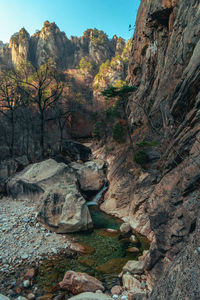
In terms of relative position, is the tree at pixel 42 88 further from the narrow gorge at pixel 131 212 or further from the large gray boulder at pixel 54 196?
the large gray boulder at pixel 54 196

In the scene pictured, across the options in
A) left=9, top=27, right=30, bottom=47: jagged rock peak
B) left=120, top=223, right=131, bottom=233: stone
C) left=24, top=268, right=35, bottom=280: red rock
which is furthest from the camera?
left=9, top=27, right=30, bottom=47: jagged rock peak

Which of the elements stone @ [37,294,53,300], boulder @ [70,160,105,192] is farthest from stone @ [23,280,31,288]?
boulder @ [70,160,105,192]

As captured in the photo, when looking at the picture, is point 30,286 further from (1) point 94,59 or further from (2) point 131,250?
(1) point 94,59

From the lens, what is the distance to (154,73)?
18.9 meters

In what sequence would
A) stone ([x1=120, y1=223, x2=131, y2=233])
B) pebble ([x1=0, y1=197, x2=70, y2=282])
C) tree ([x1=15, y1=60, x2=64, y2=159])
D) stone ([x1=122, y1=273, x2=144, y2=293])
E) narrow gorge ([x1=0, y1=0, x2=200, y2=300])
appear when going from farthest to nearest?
tree ([x1=15, y1=60, x2=64, y2=159]) < stone ([x1=120, y1=223, x2=131, y2=233]) < pebble ([x1=0, y1=197, x2=70, y2=282]) < stone ([x1=122, y1=273, x2=144, y2=293]) < narrow gorge ([x1=0, y1=0, x2=200, y2=300])

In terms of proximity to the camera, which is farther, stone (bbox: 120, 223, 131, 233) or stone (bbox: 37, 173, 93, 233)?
stone (bbox: 120, 223, 131, 233)

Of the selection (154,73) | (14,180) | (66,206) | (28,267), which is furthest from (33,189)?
(154,73)

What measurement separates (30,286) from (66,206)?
425cm

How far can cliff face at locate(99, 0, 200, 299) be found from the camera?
433 centimetres

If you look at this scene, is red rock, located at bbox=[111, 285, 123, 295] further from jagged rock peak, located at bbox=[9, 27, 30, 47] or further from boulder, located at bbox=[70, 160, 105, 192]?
jagged rock peak, located at bbox=[9, 27, 30, 47]

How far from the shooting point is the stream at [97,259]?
19.4 feet

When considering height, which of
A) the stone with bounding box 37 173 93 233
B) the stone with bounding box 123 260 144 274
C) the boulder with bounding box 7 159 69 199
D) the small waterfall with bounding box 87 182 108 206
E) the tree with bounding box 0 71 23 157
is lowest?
the small waterfall with bounding box 87 182 108 206

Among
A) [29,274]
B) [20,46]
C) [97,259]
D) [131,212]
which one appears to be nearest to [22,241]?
[29,274]

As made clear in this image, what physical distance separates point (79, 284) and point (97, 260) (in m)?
1.81
